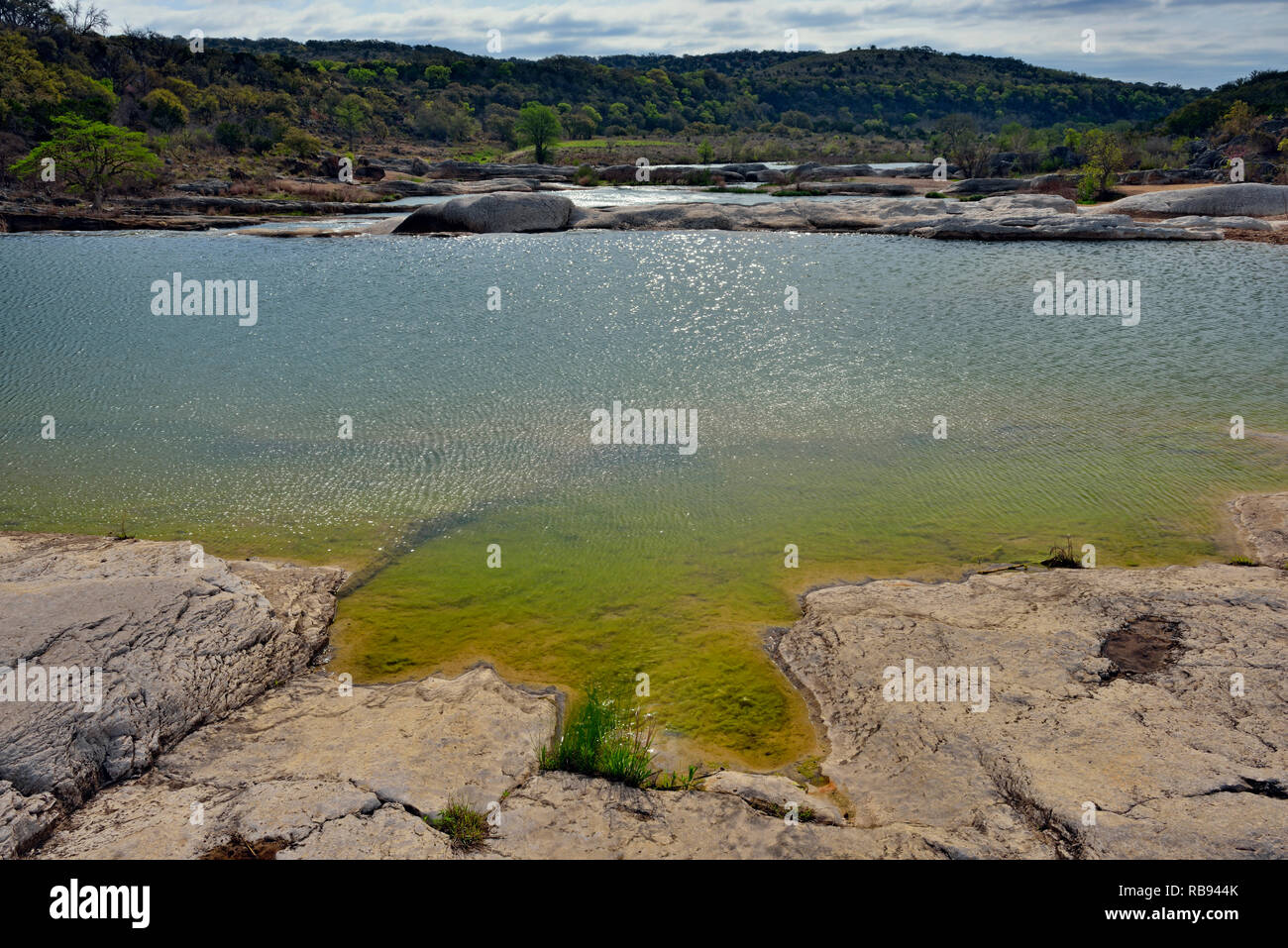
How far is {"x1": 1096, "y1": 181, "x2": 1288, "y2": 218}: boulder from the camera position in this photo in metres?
46.2

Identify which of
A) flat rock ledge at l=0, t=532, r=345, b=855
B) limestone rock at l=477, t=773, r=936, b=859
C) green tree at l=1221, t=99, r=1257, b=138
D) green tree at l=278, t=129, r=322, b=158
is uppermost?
green tree at l=278, t=129, r=322, b=158

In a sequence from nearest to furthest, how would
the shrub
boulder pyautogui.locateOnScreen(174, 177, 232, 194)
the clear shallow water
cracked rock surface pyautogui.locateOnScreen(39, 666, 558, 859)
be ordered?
cracked rock surface pyautogui.locateOnScreen(39, 666, 558, 859)
the clear shallow water
boulder pyautogui.locateOnScreen(174, 177, 232, 194)
the shrub

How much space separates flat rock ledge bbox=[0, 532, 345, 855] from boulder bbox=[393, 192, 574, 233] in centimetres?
3815

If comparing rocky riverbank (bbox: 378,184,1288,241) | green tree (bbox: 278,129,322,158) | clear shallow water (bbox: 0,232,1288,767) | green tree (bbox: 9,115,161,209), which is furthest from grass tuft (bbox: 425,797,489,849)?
green tree (bbox: 278,129,322,158)

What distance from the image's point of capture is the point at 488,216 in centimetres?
4612

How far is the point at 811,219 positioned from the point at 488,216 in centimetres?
1955

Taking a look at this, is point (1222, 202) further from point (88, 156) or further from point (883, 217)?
point (88, 156)

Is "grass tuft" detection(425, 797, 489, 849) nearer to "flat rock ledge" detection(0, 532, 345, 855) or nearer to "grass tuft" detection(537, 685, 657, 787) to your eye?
"grass tuft" detection(537, 685, 657, 787)

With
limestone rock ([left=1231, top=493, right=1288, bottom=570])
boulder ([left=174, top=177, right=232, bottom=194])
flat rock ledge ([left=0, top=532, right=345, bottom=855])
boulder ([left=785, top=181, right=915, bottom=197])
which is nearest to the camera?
flat rock ledge ([left=0, top=532, right=345, bottom=855])

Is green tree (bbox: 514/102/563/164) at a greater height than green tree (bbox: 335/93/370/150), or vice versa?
green tree (bbox: 335/93/370/150)

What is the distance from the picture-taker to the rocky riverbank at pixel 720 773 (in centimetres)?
599

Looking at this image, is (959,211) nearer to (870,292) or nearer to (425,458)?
(870,292)

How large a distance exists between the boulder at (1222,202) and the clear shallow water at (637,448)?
22062 mm

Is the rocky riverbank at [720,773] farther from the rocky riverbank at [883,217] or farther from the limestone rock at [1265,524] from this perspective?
the rocky riverbank at [883,217]
